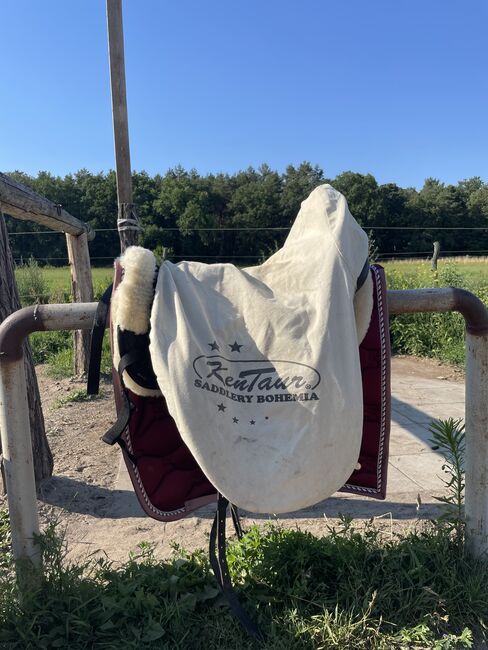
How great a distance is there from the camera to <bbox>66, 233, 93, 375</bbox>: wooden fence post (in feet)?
18.1

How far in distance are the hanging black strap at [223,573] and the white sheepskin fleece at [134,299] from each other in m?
0.44

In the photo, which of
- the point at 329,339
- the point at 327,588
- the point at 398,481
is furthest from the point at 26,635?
the point at 398,481

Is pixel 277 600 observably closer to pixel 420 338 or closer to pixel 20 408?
pixel 20 408

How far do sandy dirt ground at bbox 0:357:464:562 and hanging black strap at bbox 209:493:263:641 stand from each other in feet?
1.95

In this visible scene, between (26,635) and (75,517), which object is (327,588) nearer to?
(26,635)

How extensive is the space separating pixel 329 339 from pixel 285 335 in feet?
0.39

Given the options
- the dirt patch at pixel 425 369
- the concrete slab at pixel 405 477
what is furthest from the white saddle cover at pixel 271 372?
the dirt patch at pixel 425 369

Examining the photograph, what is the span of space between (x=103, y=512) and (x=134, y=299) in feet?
5.57

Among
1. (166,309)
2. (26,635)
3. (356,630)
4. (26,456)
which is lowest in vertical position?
(356,630)

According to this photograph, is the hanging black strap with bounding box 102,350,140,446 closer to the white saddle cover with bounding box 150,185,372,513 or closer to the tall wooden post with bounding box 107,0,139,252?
the white saddle cover with bounding box 150,185,372,513

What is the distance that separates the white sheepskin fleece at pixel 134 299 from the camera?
1.33 m

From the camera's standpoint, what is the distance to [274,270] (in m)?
1.49

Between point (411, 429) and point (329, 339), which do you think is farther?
point (411, 429)

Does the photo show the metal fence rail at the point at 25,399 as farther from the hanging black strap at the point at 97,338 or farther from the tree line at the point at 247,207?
the tree line at the point at 247,207
